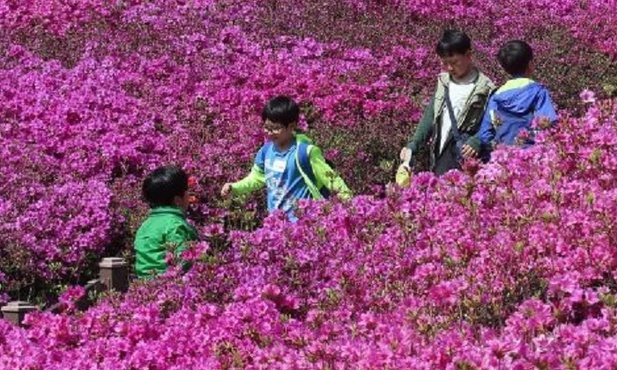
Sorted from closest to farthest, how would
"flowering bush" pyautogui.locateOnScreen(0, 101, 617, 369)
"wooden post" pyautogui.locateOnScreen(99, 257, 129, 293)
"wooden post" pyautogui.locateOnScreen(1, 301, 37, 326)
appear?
"flowering bush" pyautogui.locateOnScreen(0, 101, 617, 369) → "wooden post" pyautogui.locateOnScreen(1, 301, 37, 326) → "wooden post" pyautogui.locateOnScreen(99, 257, 129, 293)

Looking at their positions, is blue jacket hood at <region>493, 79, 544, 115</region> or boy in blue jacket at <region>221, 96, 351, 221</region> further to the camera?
blue jacket hood at <region>493, 79, 544, 115</region>

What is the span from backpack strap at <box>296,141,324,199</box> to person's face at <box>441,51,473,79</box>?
112 cm

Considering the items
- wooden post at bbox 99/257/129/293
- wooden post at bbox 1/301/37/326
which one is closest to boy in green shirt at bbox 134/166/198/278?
wooden post at bbox 99/257/129/293

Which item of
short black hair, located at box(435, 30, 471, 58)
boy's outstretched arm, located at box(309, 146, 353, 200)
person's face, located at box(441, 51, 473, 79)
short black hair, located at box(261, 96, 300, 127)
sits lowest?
boy's outstretched arm, located at box(309, 146, 353, 200)

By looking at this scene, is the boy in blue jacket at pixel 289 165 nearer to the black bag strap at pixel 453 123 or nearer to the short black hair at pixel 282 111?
the short black hair at pixel 282 111

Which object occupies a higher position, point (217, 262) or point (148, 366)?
point (217, 262)

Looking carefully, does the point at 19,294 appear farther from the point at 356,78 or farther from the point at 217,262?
the point at 356,78

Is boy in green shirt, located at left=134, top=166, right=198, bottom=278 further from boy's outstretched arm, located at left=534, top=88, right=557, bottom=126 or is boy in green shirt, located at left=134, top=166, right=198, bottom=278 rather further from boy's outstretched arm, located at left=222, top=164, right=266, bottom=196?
boy's outstretched arm, located at left=534, top=88, right=557, bottom=126

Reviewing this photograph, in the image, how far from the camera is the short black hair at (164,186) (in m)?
6.18

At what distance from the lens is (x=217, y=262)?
4938 mm

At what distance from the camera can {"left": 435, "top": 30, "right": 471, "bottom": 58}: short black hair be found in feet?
21.9

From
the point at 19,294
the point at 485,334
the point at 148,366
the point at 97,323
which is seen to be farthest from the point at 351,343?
the point at 19,294

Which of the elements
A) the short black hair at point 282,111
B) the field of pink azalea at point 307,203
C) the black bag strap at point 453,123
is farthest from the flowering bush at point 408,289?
the black bag strap at point 453,123

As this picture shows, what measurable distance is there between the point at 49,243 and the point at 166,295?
244cm
